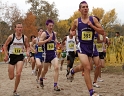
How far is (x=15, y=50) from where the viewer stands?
808 cm

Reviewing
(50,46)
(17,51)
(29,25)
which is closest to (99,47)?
(50,46)

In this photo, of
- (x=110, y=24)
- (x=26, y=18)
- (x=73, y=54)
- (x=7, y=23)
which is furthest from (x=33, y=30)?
(x=73, y=54)

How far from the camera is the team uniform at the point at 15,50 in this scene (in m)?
8.02

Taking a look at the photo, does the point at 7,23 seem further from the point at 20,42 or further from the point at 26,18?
the point at 20,42

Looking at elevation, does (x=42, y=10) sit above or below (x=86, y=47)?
above

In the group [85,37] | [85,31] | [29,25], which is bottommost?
[85,37]

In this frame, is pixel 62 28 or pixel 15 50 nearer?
pixel 15 50

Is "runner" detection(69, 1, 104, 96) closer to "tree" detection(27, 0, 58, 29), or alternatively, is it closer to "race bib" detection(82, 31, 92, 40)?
"race bib" detection(82, 31, 92, 40)

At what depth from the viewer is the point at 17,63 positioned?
793cm

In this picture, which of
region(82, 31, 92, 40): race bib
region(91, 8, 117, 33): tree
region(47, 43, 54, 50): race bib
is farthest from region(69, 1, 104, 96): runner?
region(91, 8, 117, 33): tree

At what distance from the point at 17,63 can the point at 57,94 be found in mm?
1509

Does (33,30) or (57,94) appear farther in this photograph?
(33,30)

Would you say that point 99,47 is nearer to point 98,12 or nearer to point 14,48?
point 14,48

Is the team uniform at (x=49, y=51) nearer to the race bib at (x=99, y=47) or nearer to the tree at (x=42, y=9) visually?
the race bib at (x=99, y=47)
